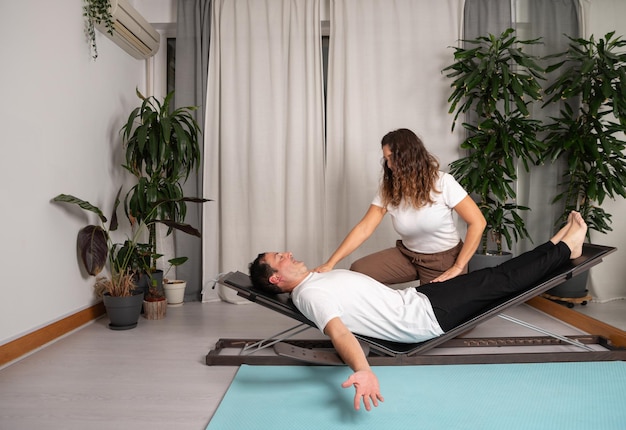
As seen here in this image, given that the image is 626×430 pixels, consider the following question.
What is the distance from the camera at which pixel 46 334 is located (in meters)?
2.90

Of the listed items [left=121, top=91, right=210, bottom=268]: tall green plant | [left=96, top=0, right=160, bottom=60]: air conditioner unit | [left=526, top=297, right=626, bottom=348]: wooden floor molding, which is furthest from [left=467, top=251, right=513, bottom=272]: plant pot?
[left=96, top=0, right=160, bottom=60]: air conditioner unit

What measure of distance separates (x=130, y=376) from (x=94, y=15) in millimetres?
2336

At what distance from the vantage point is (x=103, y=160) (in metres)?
3.64

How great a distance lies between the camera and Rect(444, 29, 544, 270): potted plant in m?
3.63

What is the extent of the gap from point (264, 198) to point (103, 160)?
1255 mm

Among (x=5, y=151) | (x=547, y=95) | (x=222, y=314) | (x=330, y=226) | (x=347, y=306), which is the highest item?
(x=547, y=95)

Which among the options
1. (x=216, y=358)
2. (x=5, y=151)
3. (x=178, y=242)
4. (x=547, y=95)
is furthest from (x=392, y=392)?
(x=547, y=95)

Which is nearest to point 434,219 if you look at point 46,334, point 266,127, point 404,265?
point 404,265

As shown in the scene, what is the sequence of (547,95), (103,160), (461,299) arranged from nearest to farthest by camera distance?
(461,299) → (103,160) → (547,95)

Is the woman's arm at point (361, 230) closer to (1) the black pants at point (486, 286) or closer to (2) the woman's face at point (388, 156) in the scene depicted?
(2) the woman's face at point (388, 156)

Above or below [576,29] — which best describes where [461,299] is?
below

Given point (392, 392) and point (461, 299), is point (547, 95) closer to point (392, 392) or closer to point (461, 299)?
point (461, 299)

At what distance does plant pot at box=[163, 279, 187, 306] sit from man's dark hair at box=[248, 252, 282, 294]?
173 cm

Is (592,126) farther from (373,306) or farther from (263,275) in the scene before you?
(263,275)
